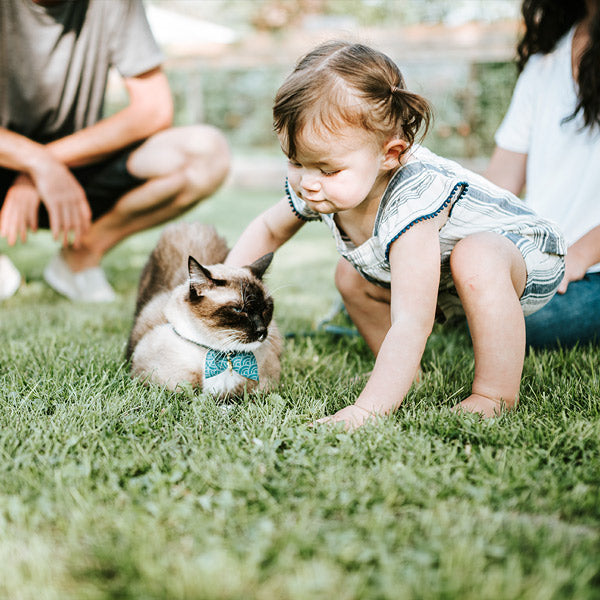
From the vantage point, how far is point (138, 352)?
79.5 inches

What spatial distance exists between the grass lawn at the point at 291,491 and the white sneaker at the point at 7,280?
1.47m

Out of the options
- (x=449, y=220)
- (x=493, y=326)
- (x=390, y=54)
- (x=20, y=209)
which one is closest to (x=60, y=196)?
(x=20, y=209)

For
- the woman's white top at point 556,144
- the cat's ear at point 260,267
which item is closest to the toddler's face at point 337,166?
the cat's ear at point 260,267

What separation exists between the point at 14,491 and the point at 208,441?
18.6 inches

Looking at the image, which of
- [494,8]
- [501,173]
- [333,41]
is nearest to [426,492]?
[333,41]

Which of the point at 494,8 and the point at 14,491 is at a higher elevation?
the point at 494,8

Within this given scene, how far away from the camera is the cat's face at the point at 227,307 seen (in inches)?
73.6

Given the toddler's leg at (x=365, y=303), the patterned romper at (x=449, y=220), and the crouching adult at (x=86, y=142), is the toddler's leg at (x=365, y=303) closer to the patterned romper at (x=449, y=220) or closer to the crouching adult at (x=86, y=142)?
the patterned romper at (x=449, y=220)

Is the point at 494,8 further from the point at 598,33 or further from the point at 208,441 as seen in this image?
the point at 208,441

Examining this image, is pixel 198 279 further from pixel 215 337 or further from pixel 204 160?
pixel 204 160

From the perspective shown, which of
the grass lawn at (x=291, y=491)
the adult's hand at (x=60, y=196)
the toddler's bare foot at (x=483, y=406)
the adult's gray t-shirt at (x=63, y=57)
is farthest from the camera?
the adult's gray t-shirt at (x=63, y=57)

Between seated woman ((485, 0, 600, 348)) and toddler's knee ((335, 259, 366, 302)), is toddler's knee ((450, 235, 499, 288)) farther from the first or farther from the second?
seated woman ((485, 0, 600, 348))

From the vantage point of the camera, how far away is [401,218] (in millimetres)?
1743

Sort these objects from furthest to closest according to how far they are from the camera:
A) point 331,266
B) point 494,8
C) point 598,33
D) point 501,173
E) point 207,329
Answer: point 494,8 → point 331,266 → point 501,173 → point 598,33 → point 207,329
